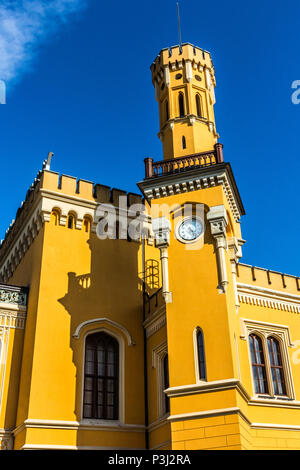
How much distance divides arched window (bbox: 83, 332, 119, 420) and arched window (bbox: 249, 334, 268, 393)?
15.8 feet

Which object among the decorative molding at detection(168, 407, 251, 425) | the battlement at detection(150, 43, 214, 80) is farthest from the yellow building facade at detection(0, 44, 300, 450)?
the battlement at detection(150, 43, 214, 80)

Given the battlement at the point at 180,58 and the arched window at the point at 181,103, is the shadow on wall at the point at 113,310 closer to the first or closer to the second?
the arched window at the point at 181,103

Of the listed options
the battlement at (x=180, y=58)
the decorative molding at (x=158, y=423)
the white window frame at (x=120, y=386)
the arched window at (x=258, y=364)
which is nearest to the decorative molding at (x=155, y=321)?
the white window frame at (x=120, y=386)

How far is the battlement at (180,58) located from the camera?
2319cm

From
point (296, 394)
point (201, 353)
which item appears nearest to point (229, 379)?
point (201, 353)

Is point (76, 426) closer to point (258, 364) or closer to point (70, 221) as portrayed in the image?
point (258, 364)

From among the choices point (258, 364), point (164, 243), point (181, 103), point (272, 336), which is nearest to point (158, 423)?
point (258, 364)

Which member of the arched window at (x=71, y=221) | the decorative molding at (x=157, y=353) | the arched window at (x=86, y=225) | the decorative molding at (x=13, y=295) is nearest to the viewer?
the decorative molding at (x=157, y=353)

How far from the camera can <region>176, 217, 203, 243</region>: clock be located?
1825cm

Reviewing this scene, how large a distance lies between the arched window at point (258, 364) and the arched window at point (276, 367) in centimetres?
35

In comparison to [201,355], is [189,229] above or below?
above

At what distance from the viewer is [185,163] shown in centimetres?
1973

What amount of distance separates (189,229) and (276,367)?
600 centimetres

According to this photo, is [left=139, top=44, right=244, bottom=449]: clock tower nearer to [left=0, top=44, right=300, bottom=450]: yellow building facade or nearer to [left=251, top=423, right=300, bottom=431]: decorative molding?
[left=0, top=44, right=300, bottom=450]: yellow building facade
